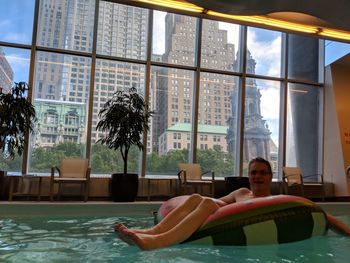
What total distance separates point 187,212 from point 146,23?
640 centimetres

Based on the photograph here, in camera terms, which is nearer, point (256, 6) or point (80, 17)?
point (256, 6)

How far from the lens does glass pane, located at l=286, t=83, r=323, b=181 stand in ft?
30.6

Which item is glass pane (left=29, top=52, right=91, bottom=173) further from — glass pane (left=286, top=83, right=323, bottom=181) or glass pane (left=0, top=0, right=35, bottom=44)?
glass pane (left=286, top=83, right=323, bottom=181)

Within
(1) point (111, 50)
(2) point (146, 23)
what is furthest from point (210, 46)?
(1) point (111, 50)

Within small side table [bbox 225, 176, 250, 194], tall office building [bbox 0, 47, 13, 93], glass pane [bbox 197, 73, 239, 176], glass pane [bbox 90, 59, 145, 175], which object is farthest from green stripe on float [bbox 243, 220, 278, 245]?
tall office building [bbox 0, 47, 13, 93]

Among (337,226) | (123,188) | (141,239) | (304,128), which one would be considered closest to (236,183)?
(123,188)

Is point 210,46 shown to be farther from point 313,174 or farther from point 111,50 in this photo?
point 313,174

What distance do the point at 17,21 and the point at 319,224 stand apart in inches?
267

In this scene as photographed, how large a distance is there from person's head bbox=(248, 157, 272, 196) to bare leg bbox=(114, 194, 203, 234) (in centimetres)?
52

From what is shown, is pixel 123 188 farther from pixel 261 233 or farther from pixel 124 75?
pixel 261 233

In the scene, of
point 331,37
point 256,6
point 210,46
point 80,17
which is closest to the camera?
point 256,6

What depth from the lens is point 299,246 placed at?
280 centimetres

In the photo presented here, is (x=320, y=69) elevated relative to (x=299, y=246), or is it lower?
elevated

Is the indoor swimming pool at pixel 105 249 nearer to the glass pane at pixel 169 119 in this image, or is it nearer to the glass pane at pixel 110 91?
the glass pane at pixel 110 91
